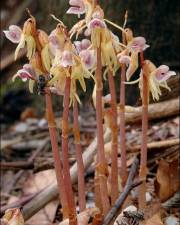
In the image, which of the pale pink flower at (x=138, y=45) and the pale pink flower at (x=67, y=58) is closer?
the pale pink flower at (x=67, y=58)

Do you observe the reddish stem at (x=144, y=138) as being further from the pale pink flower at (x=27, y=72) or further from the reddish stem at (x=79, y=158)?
the pale pink flower at (x=27, y=72)

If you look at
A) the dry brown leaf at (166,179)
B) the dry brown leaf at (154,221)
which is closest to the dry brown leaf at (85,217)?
the dry brown leaf at (154,221)

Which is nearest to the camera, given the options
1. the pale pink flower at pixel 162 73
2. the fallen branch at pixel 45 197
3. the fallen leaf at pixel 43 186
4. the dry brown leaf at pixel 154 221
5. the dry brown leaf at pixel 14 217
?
the dry brown leaf at pixel 14 217

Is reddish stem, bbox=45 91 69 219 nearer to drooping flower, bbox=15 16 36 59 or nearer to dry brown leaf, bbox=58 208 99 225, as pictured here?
dry brown leaf, bbox=58 208 99 225

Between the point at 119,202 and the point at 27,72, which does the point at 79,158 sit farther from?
the point at 27,72

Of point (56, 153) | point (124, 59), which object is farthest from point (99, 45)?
point (56, 153)
